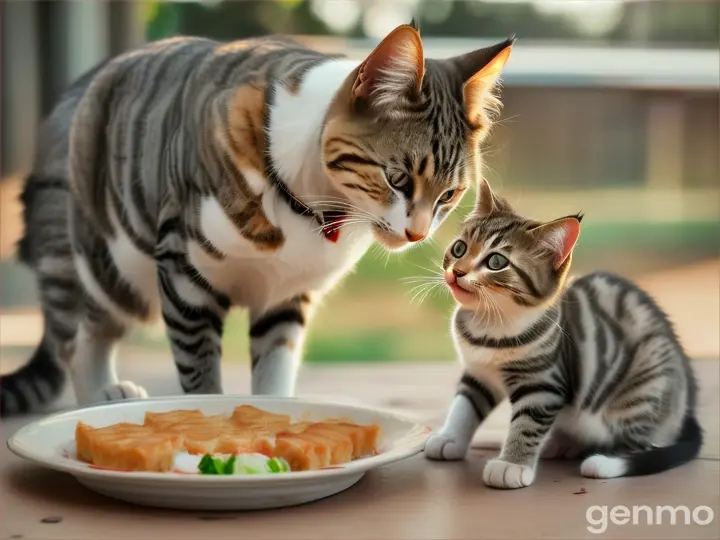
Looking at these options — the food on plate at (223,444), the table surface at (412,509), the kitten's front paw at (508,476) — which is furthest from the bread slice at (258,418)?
the kitten's front paw at (508,476)

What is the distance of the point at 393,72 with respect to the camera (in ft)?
3.91

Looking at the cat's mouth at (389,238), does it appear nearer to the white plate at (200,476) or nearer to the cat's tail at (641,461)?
the white plate at (200,476)

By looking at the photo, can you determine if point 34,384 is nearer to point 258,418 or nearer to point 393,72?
point 258,418

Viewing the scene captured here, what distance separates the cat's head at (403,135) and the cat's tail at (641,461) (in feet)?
1.11

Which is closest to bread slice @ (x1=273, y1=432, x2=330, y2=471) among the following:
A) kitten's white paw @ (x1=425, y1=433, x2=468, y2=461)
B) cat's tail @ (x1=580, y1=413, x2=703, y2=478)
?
kitten's white paw @ (x1=425, y1=433, x2=468, y2=461)

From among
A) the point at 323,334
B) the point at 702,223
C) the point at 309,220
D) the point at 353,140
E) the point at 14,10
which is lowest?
the point at 323,334

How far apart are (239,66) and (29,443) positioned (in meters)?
0.62

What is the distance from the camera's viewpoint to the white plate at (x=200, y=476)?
956 mm

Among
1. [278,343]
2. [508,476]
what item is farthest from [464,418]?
[278,343]

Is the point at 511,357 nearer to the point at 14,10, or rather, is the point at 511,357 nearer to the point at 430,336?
the point at 430,336

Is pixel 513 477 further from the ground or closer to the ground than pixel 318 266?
closer to the ground

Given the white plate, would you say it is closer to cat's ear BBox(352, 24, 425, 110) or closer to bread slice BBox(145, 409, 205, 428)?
bread slice BBox(145, 409, 205, 428)

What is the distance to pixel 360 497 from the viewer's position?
107 cm

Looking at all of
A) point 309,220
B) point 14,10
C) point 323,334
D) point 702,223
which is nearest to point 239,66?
point 309,220
